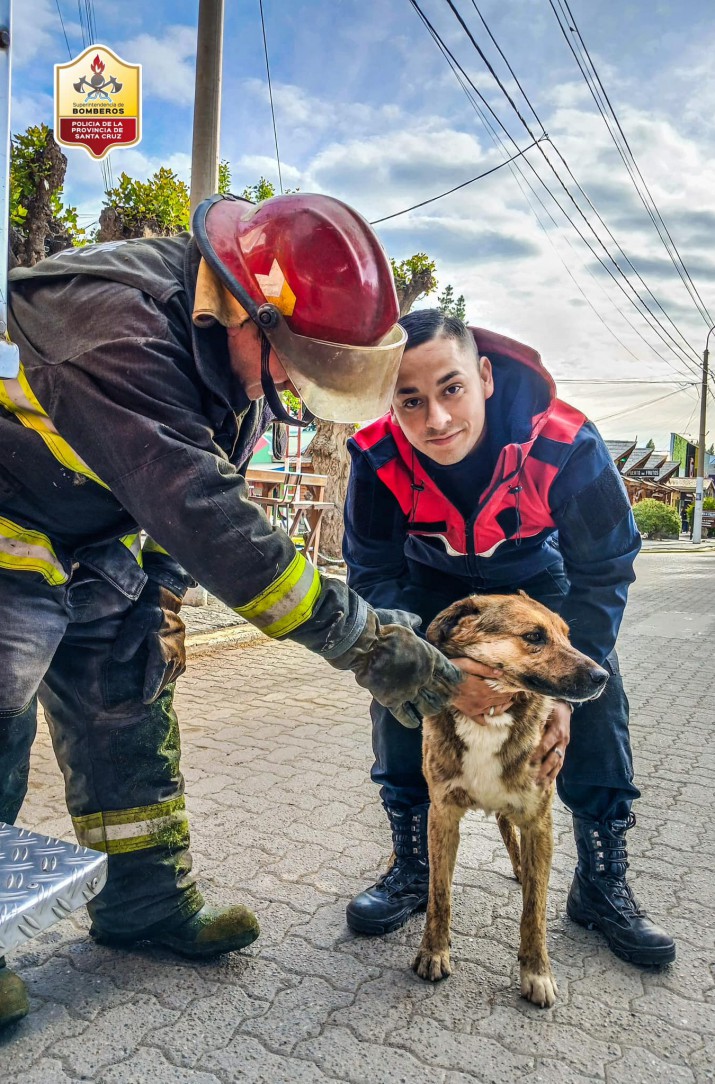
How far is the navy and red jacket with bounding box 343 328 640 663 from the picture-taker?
253 centimetres

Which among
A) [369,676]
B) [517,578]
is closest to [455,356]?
[517,578]

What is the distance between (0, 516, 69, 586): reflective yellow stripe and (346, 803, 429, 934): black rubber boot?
57.6 inches

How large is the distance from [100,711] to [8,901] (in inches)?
40.4

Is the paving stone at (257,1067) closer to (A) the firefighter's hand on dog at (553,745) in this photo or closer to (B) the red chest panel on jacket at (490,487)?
(A) the firefighter's hand on dog at (553,745)

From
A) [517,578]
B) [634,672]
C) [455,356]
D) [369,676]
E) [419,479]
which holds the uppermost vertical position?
[455,356]

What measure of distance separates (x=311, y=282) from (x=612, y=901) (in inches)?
83.7

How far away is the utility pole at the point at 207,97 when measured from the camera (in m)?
6.59

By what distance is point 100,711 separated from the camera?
2357 millimetres

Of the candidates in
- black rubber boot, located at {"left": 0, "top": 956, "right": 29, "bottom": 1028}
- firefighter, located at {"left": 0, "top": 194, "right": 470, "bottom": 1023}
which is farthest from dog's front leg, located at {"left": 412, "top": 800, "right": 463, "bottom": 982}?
black rubber boot, located at {"left": 0, "top": 956, "right": 29, "bottom": 1028}

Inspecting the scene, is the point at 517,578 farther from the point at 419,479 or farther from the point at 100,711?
the point at 100,711

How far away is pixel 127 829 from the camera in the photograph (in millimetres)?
2375

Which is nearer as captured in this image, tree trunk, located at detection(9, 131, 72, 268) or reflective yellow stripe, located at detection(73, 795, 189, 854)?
reflective yellow stripe, located at detection(73, 795, 189, 854)

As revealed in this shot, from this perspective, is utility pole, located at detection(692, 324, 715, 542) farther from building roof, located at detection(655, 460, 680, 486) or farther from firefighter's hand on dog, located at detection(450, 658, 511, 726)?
firefighter's hand on dog, located at detection(450, 658, 511, 726)

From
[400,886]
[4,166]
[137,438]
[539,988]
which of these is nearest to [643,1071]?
[539,988]
